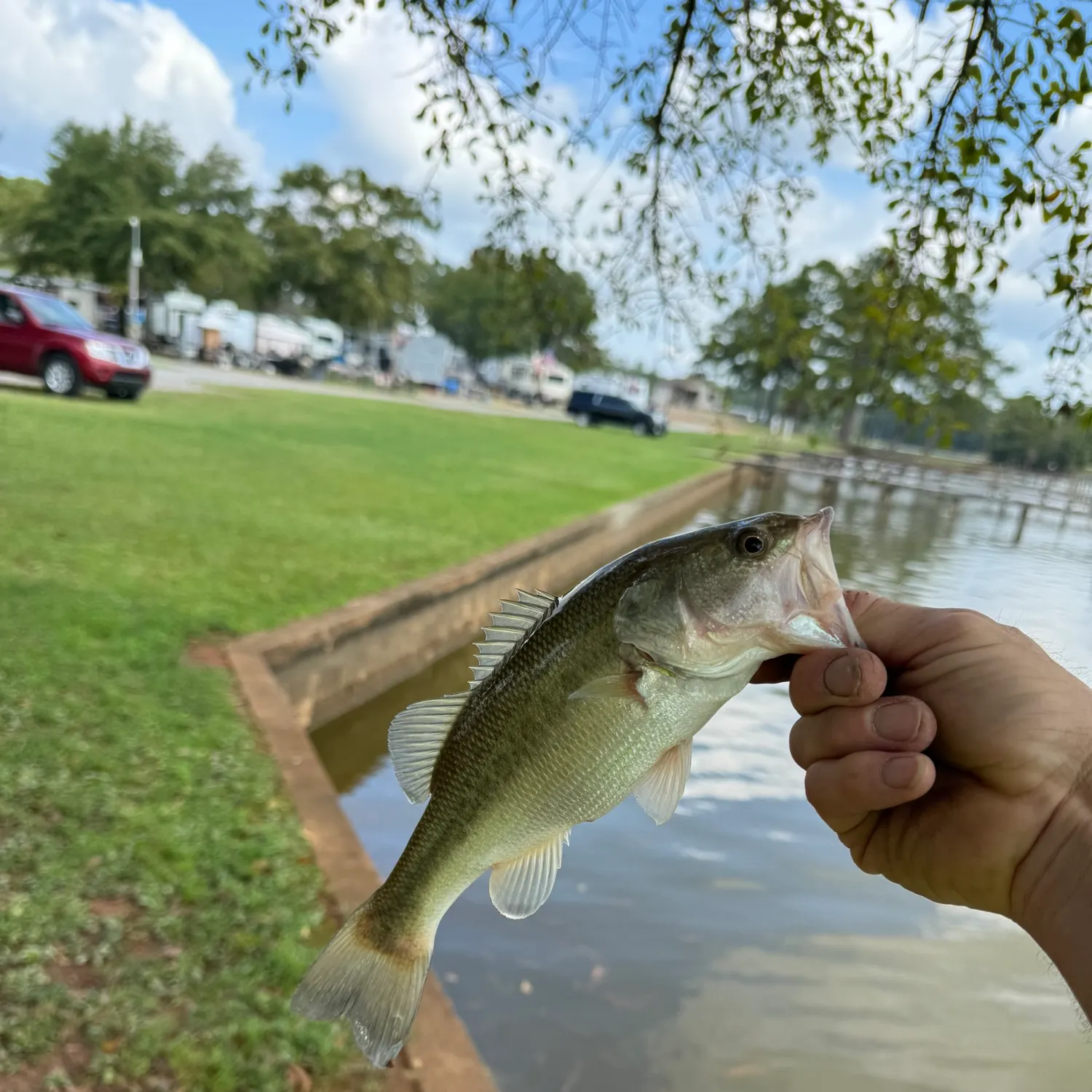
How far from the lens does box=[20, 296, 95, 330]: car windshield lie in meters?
15.6

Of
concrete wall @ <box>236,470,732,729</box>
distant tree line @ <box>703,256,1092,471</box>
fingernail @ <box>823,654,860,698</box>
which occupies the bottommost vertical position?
concrete wall @ <box>236,470,732,729</box>

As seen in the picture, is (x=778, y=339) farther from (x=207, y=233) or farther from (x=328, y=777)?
(x=207, y=233)

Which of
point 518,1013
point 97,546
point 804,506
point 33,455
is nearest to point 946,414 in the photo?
point 518,1013

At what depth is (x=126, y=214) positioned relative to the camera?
3512 centimetres

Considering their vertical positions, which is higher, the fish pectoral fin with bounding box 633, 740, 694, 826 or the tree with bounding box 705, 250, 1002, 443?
the tree with bounding box 705, 250, 1002, 443

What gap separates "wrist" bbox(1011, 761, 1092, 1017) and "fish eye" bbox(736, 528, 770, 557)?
81 centimetres

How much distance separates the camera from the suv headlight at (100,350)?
16.0m

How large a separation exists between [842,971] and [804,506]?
20.3 metres

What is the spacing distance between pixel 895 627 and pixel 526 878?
917 mm

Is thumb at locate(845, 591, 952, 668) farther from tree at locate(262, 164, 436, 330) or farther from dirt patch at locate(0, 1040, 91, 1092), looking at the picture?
tree at locate(262, 164, 436, 330)

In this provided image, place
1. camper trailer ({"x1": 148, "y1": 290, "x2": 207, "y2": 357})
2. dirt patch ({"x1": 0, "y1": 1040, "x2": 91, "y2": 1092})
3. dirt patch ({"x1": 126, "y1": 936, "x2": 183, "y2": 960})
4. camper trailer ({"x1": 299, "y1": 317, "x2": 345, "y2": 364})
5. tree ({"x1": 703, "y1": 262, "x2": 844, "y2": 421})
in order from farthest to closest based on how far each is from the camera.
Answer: camper trailer ({"x1": 299, "y1": 317, "x2": 345, "y2": 364})
camper trailer ({"x1": 148, "y1": 290, "x2": 207, "y2": 357})
tree ({"x1": 703, "y1": 262, "x2": 844, "y2": 421})
dirt patch ({"x1": 126, "y1": 936, "x2": 183, "y2": 960})
dirt patch ({"x1": 0, "y1": 1040, "x2": 91, "y2": 1092})

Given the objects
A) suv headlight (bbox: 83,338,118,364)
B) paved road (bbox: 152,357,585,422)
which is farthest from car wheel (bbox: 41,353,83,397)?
paved road (bbox: 152,357,585,422)

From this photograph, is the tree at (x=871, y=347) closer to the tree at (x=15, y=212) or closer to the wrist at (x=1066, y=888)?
the wrist at (x=1066, y=888)

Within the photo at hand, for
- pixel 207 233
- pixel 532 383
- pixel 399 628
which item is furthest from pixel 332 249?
pixel 399 628
